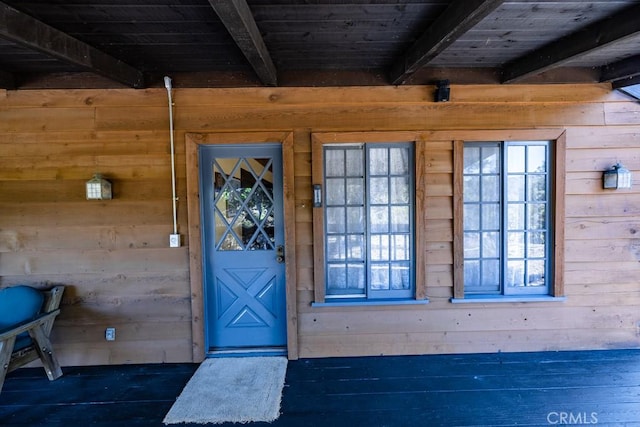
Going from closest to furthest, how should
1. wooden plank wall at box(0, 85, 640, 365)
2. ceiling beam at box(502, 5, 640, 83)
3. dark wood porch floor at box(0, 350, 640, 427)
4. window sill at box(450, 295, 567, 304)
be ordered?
ceiling beam at box(502, 5, 640, 83), dark wood porch floor at box(0, 350, 640, 427), wooden plank wall at box(0, 85, 640, 365), window sill at box(450, 295, 567, 304)

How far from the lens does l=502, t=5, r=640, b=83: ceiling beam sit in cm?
193

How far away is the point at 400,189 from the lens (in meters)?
2.94

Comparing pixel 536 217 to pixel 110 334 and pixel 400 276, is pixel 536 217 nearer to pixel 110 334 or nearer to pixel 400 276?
pixel 400 276

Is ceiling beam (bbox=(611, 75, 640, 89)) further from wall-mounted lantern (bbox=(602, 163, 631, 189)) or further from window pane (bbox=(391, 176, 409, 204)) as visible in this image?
window pane (bbox=(391, 176, 409, 204))

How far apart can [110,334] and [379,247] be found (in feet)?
7.56

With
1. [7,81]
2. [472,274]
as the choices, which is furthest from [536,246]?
[7,81]

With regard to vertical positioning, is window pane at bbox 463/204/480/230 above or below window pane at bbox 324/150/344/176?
below

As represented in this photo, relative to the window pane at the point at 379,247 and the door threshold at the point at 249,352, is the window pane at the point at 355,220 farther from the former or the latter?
the door threshold at the point at 249,352

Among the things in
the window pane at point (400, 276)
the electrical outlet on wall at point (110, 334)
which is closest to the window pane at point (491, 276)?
the window pane at point (400, 276)

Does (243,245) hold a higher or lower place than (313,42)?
lower

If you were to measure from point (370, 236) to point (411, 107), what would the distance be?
1.10 m

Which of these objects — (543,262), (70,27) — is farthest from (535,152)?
(70,27)

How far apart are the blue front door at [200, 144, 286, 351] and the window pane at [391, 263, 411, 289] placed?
0.93m

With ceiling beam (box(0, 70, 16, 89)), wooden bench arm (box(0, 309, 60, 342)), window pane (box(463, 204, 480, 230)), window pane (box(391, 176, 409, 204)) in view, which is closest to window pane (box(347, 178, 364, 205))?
window pane (box(391, 176, 409, 204))
